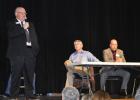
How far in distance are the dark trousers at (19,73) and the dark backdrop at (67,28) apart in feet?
4.62

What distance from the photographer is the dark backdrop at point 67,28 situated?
7840 millimetres

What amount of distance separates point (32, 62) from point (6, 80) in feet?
4.92

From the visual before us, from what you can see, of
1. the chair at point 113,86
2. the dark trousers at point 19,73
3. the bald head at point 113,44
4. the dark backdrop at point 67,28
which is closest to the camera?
the dark trousers at point 19,73

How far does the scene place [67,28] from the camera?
26.5 ft

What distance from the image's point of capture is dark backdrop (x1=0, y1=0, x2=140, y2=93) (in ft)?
25.7

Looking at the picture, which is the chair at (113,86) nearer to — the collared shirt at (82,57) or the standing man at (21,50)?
the collared shirt at (82,57)

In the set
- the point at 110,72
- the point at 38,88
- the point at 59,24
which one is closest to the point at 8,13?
the point at 59,24

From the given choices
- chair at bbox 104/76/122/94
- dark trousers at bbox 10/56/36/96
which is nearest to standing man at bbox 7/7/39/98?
dark trousers at bbox 10/56/36/96

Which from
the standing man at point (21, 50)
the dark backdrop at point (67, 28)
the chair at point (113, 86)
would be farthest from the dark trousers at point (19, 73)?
the chair at point (113, 86)

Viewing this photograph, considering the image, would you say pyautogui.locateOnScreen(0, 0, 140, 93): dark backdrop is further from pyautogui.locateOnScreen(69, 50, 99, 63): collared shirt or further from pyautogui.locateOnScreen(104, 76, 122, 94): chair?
pyautogui.locateOnScreen(69, 50, 99, 63): collared shirt

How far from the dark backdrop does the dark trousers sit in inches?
55.4

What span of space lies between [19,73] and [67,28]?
2.08 metres

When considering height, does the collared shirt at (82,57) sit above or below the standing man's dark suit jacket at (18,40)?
below

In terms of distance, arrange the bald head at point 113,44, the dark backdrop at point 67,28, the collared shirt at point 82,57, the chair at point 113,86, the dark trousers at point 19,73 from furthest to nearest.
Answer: the chair at point 113,86 → the dark backdrop at point 67,28 → the bald head at point 113,44 → the collared shirt at point 82,57 → the dark trousers at point 19,73
